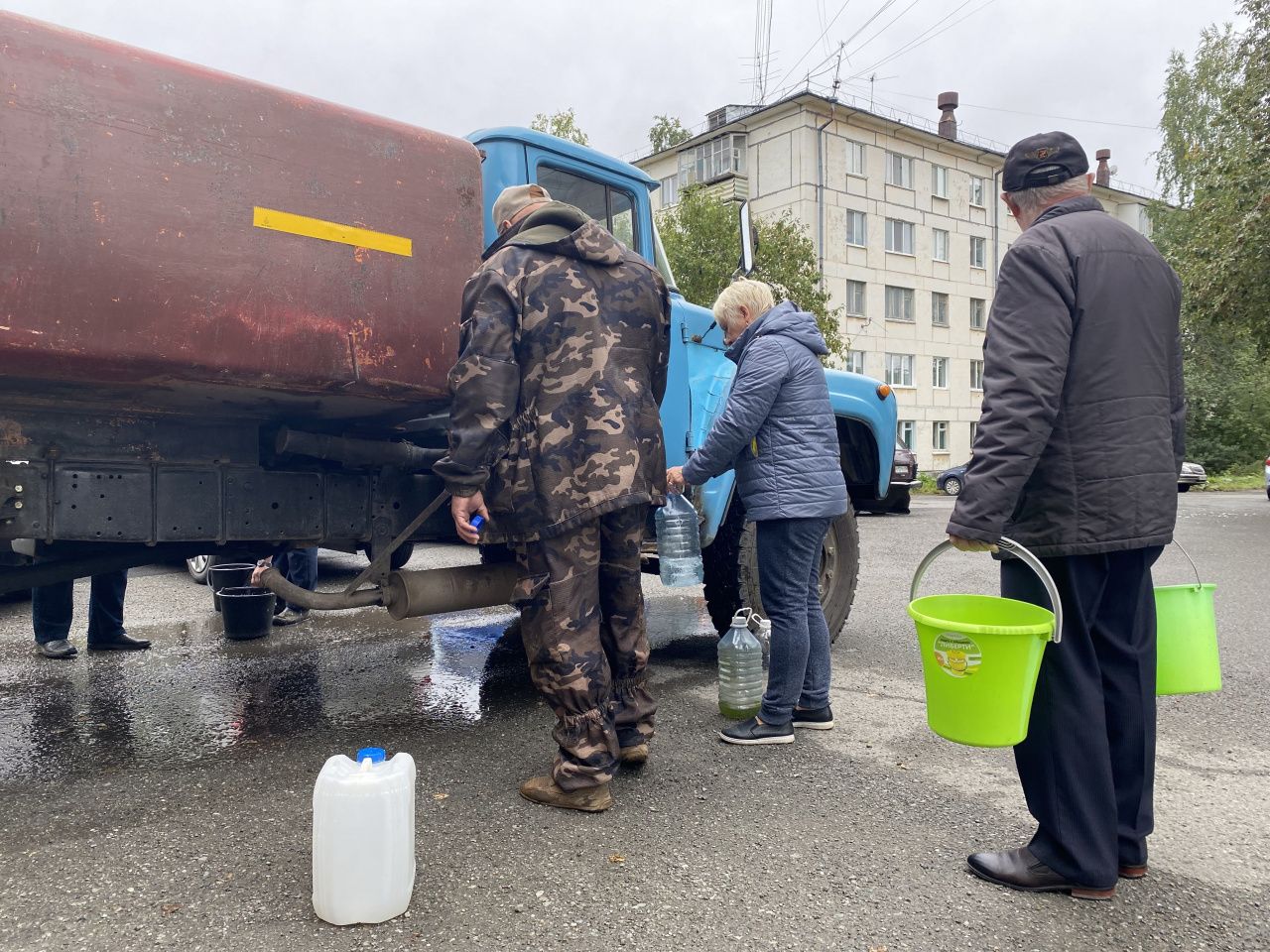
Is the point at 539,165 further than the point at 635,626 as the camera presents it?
Yes

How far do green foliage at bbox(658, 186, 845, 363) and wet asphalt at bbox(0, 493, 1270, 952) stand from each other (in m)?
17.3

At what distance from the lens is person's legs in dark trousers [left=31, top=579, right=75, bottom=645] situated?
5.02 m

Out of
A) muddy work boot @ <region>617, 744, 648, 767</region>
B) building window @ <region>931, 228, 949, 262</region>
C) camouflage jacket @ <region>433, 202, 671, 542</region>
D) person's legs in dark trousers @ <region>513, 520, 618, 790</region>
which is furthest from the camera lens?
building window @ <region>931, 228, 949, 262</region>

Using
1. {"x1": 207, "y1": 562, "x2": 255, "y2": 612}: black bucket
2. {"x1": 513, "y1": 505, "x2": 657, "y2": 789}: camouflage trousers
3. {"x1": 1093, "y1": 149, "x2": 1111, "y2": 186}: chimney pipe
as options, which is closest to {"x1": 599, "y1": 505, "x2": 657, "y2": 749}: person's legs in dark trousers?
{"x1": 513, "y1": 505, "x2": 657, "y2": 789}: camouflage trousers

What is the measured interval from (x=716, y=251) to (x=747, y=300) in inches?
730

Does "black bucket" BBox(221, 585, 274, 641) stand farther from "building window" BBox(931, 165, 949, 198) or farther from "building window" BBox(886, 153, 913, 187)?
"building window" BBox(931, 165, 949, 198)

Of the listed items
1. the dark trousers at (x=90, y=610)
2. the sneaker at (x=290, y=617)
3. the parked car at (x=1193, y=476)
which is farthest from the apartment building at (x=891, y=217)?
the dark trousers at (x=90, y=610)

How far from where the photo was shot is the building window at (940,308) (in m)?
33.7

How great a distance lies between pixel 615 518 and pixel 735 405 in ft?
2.43

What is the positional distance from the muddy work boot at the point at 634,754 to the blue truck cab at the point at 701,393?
118cm

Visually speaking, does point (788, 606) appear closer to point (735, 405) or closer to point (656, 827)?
point (735, 405)

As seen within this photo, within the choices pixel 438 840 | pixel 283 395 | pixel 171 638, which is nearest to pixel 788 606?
pixel 438 840

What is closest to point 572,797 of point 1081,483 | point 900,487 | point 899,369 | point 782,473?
point 782,473

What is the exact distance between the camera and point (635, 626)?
10.8ft
